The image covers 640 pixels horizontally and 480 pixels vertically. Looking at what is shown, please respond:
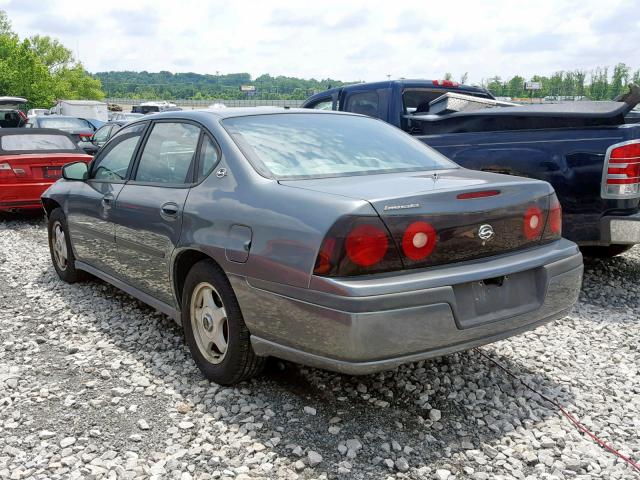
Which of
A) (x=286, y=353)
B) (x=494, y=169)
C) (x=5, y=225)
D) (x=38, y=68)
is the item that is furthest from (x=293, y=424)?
(x=38, y=68)

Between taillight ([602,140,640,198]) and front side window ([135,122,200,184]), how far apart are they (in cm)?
317

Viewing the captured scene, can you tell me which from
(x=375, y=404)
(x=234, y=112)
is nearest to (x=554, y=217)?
(x=375, y=404)

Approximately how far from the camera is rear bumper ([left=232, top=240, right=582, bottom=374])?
106 inches

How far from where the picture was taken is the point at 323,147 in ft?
11.9

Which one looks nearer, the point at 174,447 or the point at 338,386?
the point at 174,447

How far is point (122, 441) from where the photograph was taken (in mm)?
2996

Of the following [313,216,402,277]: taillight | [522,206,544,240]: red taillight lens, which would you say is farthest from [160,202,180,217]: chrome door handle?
[522,206,544,240]: red taillight lens

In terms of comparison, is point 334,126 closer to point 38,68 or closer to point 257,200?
point 257,200

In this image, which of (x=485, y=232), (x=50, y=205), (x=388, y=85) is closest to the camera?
(x=485, y=232)

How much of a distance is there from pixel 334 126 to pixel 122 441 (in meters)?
2.13

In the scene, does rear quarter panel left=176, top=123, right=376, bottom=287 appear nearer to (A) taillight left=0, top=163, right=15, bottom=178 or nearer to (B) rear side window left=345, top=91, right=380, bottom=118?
(B) rear side window left=345, top=91, right=380, bottom=118

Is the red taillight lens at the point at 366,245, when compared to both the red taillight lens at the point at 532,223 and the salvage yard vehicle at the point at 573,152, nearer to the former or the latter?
the red taillight lens at the point at 532,223

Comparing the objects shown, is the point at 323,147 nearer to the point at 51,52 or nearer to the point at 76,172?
the point at 76,172

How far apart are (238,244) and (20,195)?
685 centimetres
